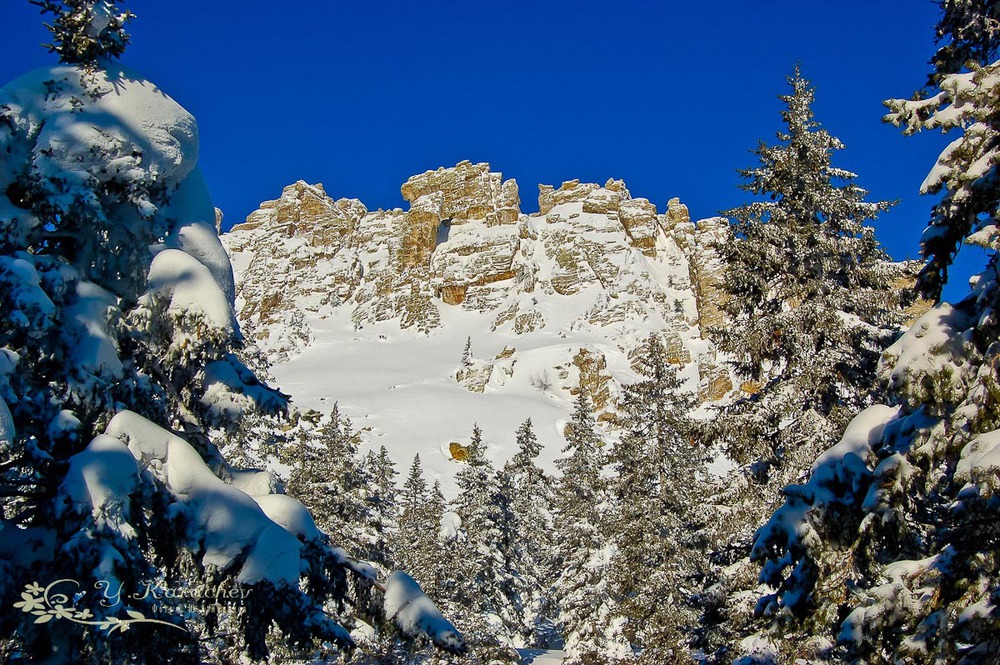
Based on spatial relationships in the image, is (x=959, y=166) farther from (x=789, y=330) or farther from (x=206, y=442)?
(x=206, y=442)

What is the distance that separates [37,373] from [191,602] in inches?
86.0

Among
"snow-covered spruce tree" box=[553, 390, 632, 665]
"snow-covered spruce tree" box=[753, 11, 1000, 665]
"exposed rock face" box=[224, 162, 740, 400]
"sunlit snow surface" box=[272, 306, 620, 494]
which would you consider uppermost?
"exposed rock face" box=[224, 162, 740, 400]

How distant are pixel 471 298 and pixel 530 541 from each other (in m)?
118

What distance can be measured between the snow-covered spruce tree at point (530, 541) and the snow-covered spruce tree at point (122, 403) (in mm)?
21106

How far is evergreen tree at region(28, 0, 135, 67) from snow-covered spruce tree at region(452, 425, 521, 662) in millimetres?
18340

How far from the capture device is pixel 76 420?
5.48 meters

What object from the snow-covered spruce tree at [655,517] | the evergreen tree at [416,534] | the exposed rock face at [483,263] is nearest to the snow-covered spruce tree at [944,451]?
the snow-covered spruce tree at [655,517]

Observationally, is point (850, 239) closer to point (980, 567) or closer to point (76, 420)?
point (980, 567)

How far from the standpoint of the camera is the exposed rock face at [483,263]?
137500 millimetres

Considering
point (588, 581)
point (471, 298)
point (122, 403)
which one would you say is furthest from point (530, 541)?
point (471, 298)

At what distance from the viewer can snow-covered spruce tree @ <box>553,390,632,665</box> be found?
66.0ft

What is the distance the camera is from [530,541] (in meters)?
32.2

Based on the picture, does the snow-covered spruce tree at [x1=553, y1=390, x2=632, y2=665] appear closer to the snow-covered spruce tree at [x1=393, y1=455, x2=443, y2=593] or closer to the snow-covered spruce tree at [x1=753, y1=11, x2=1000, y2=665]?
the snow-covered spruce tree at [x1=393, y1=455, x2=443, y2=593]

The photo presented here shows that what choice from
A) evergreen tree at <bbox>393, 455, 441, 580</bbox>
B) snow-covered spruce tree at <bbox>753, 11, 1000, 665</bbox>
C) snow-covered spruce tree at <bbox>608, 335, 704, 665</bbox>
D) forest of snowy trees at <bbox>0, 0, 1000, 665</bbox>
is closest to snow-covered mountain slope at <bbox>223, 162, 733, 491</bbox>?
evergreen tree at <bbox>393, 455, 441, 580</bbox>
